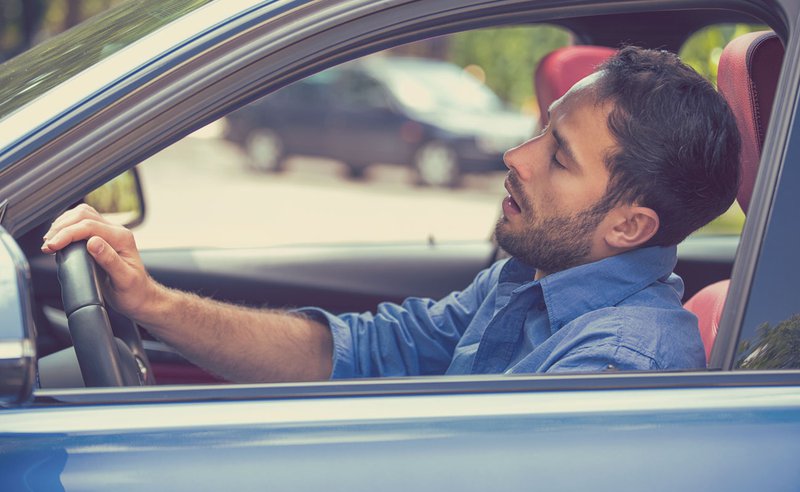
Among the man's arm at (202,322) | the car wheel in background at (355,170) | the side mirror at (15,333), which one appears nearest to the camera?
the side mirror at (15,333)

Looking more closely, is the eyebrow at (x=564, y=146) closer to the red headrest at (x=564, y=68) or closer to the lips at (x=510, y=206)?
the lips at (x=510, y=206)

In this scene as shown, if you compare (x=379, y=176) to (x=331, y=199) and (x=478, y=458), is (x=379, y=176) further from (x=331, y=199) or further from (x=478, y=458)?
(x=478, y=458)

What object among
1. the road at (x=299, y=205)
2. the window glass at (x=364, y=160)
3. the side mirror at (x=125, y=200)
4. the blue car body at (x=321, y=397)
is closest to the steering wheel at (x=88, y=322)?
the blue car body at (x=321, y=397)

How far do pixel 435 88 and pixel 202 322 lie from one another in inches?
415

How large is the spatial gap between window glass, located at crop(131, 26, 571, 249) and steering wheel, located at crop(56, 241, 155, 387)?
26.3 feet

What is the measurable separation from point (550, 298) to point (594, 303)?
8 centimetres

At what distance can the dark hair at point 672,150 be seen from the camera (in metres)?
1.83

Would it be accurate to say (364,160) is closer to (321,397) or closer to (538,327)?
(538,327)

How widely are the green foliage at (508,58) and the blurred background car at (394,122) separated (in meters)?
3.22

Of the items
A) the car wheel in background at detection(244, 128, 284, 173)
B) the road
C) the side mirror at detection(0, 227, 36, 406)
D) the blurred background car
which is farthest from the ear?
the car wheel in background at detection(244, 128, 284, 173)

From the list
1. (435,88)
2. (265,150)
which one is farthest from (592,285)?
(265,150)

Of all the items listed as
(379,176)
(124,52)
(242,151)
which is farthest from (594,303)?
(242,151)

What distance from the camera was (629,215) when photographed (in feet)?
6.05

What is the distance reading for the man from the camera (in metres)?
1.70
